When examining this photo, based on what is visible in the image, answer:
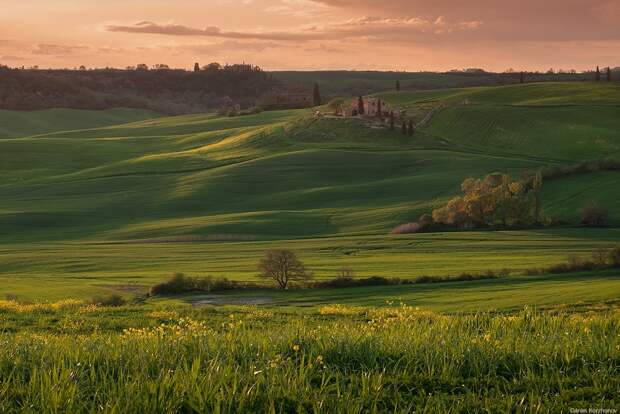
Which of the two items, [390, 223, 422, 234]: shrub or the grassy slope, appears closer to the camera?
the grassy slope

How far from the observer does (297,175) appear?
11625cm

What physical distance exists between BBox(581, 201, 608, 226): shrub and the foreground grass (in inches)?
2925

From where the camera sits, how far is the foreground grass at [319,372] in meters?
6.98

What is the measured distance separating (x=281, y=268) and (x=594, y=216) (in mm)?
42894

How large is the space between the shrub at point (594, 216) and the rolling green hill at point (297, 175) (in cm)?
240

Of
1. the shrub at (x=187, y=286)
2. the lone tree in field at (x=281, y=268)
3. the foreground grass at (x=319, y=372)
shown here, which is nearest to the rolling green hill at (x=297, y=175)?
the lone tree in field at (x=281, y=268)

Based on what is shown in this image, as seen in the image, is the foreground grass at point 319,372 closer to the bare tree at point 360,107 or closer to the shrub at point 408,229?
the shrub at point 408,229

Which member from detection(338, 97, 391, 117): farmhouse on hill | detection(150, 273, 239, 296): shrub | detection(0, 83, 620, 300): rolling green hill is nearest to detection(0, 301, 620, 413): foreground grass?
detection(150, 273, 239, 296): shrub

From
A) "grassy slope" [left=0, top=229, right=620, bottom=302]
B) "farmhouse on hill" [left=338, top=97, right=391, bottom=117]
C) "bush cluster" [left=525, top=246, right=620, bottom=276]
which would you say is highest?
"farmhouse on hill" [left=338, top=97, right=391, bottom=117]

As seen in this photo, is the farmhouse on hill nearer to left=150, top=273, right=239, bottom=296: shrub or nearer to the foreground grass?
left=150, top=273, right=239, bottom=296: shrub

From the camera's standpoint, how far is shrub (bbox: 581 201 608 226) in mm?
80625

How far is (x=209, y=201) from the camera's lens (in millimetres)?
106375

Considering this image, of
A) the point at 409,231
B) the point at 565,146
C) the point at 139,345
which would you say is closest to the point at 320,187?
the point at 409,231

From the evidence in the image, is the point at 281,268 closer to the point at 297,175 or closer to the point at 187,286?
the point at 187,286
